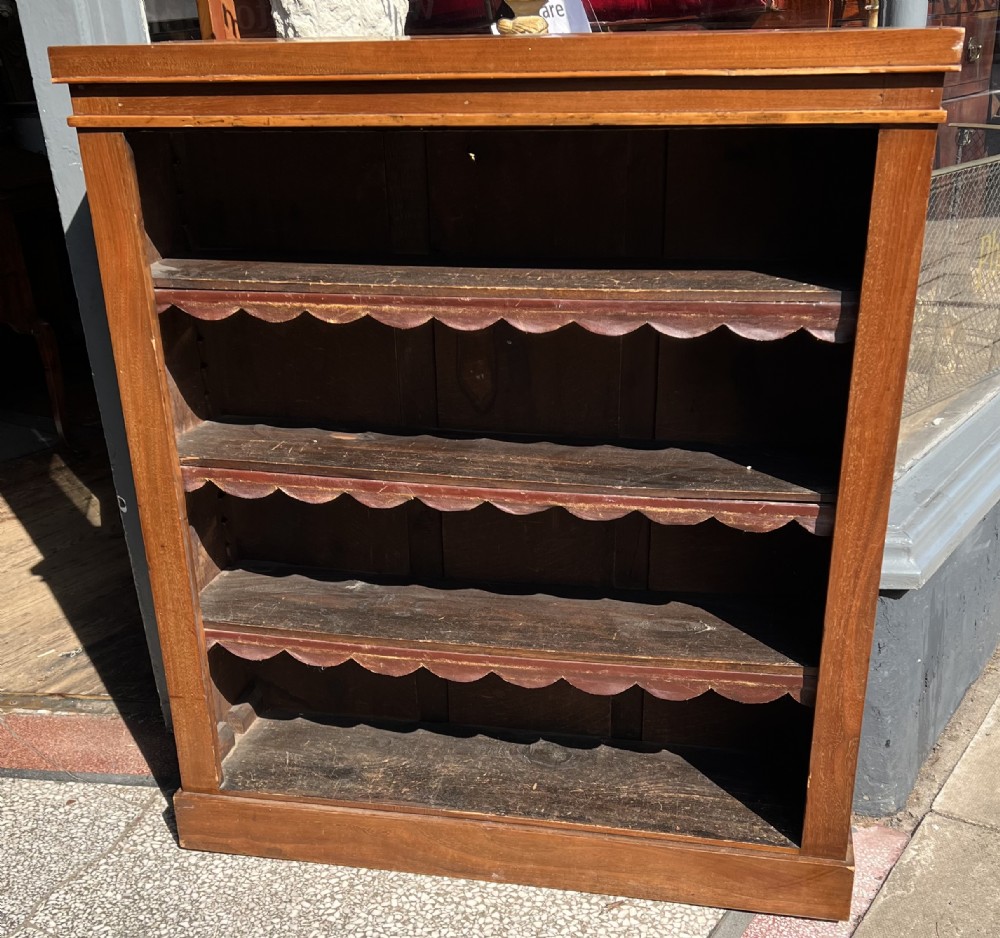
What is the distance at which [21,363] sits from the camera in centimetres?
603

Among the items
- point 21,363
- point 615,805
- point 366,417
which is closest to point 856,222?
point 366,417

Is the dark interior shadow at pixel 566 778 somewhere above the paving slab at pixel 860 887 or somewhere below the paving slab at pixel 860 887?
above

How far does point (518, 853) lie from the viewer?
2258 mm

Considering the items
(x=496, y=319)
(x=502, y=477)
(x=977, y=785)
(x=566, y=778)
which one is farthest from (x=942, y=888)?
(x=496, y=319)

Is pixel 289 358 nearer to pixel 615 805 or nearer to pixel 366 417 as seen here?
pixel 366 417

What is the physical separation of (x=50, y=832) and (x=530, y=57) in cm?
210

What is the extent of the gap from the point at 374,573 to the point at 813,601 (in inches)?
40.7

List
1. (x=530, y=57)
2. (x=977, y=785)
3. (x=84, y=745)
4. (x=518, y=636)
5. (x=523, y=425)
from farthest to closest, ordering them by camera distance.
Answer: (x=84, y=745) < (x=977, y=785) < (x=523, y=425) < (x=518, y=636) < (x=530, y=57)

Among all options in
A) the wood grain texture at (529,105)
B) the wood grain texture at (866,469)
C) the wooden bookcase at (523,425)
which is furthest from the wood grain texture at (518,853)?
the wood grain texture at (529,105)

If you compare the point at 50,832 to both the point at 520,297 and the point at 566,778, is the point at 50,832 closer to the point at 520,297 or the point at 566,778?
the point at 566,778

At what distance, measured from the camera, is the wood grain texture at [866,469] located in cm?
165

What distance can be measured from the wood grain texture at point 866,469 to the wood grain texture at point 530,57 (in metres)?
0.14

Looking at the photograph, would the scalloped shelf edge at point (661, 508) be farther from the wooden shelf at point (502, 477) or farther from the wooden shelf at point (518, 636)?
the wooden shelf at point (518, 636)

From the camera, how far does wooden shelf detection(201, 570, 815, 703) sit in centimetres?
207
